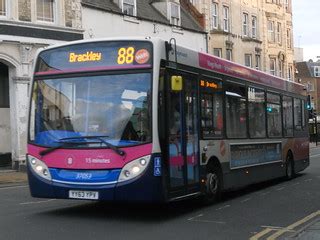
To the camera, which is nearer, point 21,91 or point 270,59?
point 21,91

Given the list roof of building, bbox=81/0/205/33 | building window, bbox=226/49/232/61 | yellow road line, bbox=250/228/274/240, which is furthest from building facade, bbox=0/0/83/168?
building window, bbox=226/49/232/61

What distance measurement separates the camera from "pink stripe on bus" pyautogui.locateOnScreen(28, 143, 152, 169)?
351 inches

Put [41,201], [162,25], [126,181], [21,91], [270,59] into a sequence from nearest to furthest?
1. [126,181]
2. [41,201]
3. [21,91]
4. [162,25]
5. [270,59]

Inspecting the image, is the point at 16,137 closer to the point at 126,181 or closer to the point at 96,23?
the point at 96,23

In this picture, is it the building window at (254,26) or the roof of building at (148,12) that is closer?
the roof of building at (148,12)

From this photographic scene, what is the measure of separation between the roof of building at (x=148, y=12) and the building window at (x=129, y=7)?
15.9 inches

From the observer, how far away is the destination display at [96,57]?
30.4 ft

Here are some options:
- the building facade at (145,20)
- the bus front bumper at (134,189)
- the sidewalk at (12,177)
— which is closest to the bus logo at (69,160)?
the bus front bumper at (134,189)

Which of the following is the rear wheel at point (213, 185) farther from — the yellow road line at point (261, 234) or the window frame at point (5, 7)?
the window frame at point (5, 7)

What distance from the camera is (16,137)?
2267cm

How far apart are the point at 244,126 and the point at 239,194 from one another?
1745mm

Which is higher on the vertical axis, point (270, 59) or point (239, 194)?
point (270, 59)

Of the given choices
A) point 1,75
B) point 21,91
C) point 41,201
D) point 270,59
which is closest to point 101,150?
point 41,201

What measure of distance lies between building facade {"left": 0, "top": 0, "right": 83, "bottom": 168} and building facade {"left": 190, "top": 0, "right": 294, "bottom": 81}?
50.6 feet
